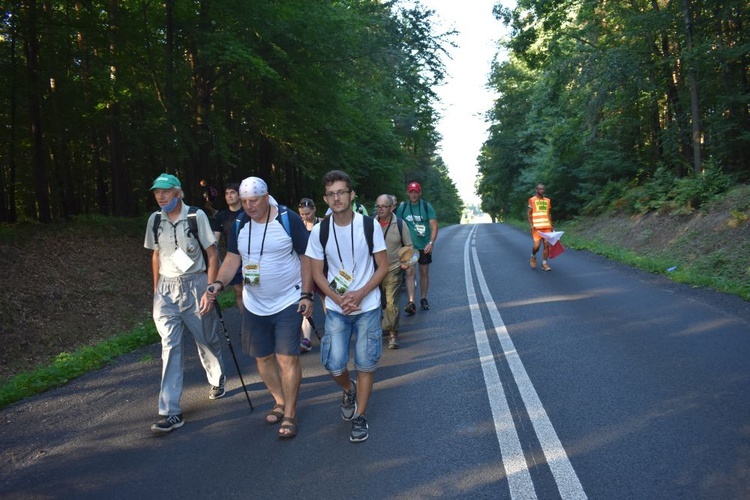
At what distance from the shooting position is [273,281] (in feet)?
13.7

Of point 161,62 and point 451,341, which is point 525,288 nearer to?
point 451,341

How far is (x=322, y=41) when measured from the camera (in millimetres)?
14141

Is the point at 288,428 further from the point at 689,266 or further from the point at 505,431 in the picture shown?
the point at 689,266

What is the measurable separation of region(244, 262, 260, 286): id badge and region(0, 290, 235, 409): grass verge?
3157 millimetres

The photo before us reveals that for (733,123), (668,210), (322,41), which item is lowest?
(668,210)

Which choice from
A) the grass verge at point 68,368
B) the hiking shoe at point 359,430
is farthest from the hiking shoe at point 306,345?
the hiking shoe at point 359,430

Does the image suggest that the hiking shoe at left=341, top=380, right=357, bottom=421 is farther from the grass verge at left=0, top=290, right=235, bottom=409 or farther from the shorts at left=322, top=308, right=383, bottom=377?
the grass verge at left=0, top=290, right=235, bottom=409

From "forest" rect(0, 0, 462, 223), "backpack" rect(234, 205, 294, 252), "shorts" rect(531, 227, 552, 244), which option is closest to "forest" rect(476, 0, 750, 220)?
"shorts" rect(531, 227, 552, 244)

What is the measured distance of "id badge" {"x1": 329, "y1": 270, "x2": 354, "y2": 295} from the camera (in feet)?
13.0

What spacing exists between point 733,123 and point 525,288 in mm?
11105

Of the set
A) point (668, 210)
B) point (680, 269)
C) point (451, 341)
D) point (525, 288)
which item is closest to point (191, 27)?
point (525, 288)

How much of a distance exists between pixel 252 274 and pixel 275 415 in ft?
3.92

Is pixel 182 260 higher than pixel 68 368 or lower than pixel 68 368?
higher

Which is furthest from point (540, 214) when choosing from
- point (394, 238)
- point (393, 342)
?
point (393, 342)
